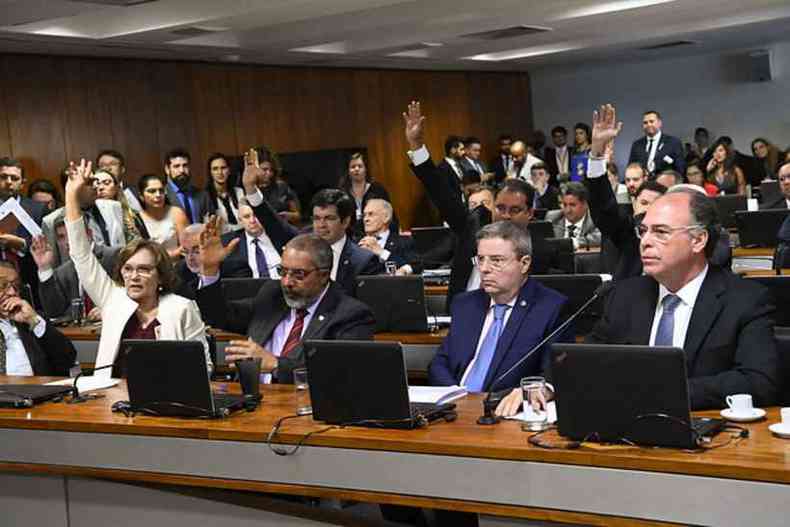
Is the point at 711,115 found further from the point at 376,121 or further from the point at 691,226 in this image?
the point at 691,226

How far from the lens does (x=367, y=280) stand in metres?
5.41

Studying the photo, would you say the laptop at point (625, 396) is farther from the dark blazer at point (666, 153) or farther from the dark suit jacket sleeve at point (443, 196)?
the dark blazer at point (666, 153)

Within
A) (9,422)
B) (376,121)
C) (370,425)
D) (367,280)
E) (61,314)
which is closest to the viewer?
(370,425)

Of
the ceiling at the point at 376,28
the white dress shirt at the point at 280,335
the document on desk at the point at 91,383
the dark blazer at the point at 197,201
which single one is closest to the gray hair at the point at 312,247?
the white dress shirt at the point at 280,335

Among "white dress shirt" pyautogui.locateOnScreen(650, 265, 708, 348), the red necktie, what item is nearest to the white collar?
"white dress shirt" pyautogui.locateOnScreen(650, 265, 708, 348)

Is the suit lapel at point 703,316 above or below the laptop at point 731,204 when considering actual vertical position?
above

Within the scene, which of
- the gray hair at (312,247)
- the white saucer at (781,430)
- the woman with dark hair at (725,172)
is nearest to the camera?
the white saucer at (781,430)

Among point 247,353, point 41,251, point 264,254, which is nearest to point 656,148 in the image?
point 264,254

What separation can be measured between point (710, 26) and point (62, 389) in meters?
11.5

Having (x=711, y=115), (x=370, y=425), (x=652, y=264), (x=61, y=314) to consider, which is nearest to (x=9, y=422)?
(x=370, y=425)

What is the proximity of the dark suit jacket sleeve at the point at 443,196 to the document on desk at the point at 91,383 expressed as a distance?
1.93 meters

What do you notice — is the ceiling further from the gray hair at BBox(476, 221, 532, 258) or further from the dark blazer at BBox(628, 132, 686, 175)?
the gray hair at BBox(476, 221, 532, 258)

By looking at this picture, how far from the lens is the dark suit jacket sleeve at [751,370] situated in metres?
3.16

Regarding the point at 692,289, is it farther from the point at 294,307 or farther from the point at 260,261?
the point at 260,261
